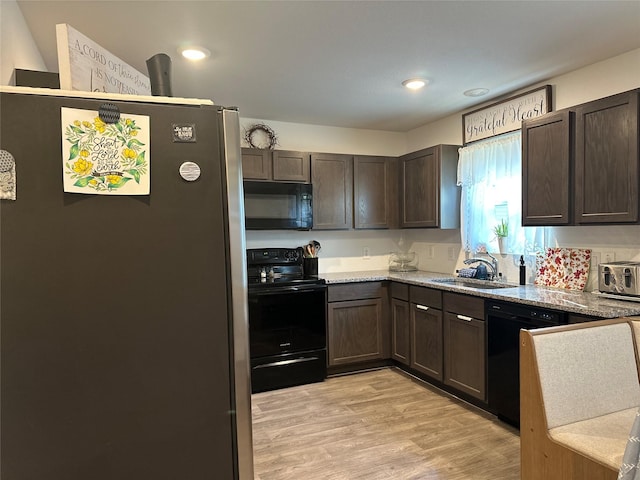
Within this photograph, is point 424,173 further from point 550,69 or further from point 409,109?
point 550,69

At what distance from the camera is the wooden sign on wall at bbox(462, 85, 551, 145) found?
310cm

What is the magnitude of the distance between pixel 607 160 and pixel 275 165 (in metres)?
2.57

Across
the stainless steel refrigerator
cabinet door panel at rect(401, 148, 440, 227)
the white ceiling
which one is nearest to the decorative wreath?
the white ceiling

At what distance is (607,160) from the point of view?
242cm

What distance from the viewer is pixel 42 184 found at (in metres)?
1.03

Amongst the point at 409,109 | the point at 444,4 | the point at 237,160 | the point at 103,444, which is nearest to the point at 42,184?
the point at 237,160

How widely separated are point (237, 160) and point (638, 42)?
2.66 m

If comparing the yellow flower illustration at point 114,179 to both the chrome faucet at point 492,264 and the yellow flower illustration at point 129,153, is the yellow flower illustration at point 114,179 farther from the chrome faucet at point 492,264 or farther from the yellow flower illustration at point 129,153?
the chrome faucet at point 492,264

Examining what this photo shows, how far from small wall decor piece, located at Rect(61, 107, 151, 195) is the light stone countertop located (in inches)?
89.7

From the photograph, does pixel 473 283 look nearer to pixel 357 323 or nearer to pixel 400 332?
pixel 400 332

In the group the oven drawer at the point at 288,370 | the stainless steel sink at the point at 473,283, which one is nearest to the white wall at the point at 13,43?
the oven drawer at the point at 288,370

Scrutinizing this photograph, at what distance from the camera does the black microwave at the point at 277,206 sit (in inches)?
148

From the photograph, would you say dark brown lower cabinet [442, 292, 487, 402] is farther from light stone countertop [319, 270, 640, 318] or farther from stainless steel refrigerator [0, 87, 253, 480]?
stainless steel refrigerator [0, 87, 253, 480]

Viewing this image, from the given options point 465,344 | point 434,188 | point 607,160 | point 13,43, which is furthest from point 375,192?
point 13,43
